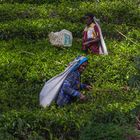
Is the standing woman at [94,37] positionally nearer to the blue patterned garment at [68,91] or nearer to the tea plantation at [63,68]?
the tea plantation at [63,68]

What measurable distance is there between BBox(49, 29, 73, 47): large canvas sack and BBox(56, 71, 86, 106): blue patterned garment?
3148 mm

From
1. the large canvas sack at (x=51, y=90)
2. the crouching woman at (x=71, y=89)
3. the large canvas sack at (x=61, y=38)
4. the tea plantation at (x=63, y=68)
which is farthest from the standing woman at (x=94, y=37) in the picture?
the large canvas sack at (x=51, y=90)

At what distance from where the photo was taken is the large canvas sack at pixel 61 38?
12320 millimetres

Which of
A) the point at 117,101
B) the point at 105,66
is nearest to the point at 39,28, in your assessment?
the point at 105,66

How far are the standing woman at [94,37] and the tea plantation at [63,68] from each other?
0.91ft

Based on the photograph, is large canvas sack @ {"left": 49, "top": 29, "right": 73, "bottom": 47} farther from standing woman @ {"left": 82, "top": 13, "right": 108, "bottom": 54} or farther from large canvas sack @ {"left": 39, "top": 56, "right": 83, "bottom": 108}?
large canvas sack @ {"left": 39, "top": 56, "right": 83, "bottom": 108}

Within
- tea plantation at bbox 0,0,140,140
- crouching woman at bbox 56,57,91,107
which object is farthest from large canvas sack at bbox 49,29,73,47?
crouching woman at bbox 56,57,91,107

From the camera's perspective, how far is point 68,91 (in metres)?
9.05

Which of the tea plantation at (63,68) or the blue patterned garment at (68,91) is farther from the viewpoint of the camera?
the blue patterned garment at (68,91)

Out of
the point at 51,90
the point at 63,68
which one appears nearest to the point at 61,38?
the point at 63,68

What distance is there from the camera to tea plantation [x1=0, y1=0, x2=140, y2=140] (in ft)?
25.9

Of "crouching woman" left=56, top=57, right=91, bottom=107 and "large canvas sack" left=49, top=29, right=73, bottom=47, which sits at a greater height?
"crouching woman" left=56, top=57, right=91, bottom=107

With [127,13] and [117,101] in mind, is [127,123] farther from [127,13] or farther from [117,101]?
[127,13]

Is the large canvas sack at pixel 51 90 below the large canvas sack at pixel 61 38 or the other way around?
the other way around
